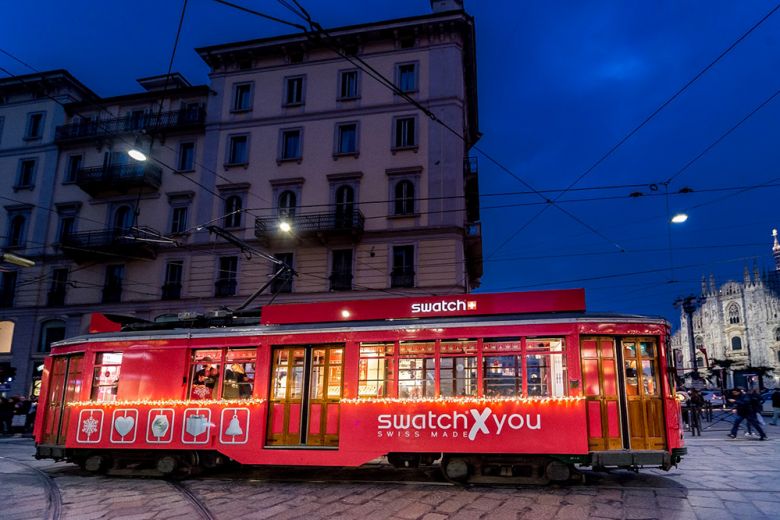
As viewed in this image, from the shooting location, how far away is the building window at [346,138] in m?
22.9

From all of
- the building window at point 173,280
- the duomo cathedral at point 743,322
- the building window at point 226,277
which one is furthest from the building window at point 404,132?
the duomo cathedral at point 743,322

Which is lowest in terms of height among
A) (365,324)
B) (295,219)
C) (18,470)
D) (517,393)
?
(18,470)

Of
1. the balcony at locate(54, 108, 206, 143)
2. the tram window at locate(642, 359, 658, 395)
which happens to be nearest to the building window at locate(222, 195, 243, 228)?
the balcony at locate(54, 108, 206, 143)

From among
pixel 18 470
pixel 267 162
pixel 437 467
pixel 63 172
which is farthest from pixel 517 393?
pixel 63 172

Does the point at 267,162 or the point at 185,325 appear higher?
the point at 267,162

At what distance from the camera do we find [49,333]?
2434 cm

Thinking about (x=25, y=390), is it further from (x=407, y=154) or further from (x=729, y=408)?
(x=729, y=408)

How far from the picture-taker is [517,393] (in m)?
8.23

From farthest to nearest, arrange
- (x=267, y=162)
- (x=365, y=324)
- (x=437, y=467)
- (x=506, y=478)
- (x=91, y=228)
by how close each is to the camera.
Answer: (x=91, y=228), (x=267, y=162), (x=437, y=467), (x=365, y=324), (x=506, y=478)

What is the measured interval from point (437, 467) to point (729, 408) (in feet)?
61.5

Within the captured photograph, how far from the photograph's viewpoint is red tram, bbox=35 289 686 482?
317 inches

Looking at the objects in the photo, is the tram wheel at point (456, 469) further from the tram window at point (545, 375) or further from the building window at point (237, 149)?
the building window at point (237, 149)

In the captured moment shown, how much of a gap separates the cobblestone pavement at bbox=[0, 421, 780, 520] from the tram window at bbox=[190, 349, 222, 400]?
1.44 meters

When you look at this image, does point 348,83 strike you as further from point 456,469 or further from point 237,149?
point 456,469
